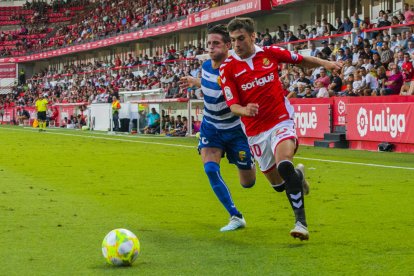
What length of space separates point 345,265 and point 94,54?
257 feet

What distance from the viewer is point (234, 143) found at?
30.0 feet

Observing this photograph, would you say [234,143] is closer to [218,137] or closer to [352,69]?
[218,137]

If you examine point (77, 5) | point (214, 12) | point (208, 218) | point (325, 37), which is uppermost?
point (77, 5)

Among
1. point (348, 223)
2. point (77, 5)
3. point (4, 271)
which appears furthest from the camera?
point (77, 5)

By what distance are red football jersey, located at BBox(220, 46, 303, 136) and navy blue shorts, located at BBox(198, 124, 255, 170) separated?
2.94 ft

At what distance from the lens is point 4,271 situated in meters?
6.46

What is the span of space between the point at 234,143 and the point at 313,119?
16.7 m

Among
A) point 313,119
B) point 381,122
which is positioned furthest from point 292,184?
point 313,119

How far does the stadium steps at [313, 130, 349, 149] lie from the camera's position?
24.2 metres

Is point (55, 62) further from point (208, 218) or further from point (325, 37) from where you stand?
point (208, 218)

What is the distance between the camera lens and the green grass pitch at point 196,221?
6.68m

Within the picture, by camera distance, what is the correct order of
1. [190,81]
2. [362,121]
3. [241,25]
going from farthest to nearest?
[362,121] → [190,81] → [241,25]

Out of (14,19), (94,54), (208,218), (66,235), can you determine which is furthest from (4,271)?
(14,19)

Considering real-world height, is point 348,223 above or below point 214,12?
below
